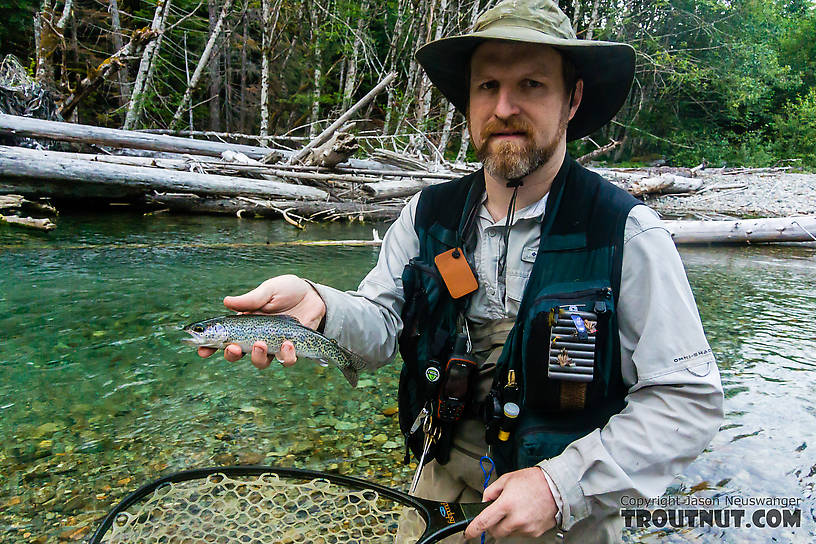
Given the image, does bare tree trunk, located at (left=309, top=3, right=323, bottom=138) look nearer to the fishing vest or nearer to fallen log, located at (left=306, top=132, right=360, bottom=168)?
fallen log, located at (left=306, top=132, right=360, bottom=168)

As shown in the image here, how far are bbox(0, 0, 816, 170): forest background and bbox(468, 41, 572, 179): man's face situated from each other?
45.1 feet

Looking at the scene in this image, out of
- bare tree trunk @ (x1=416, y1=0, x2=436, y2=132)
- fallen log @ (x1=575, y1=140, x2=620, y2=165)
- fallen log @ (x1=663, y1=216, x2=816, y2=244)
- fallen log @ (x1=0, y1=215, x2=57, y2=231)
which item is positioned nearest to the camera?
fallen log @ (x1=0, y1=215, x2=57, y2=231)

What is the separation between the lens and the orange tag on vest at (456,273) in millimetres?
2045

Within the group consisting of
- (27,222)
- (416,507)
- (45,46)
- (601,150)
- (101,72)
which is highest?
(45,46)

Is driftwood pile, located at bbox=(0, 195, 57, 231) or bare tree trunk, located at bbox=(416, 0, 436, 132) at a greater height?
bare tree trunk, located at bbox=(416, 0, 436, 132)

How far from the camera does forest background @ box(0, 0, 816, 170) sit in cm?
1639

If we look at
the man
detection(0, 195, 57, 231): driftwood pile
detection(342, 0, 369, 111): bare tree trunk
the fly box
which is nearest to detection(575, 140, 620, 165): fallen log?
detection(342, 0, 369, 111): bare tree trunk

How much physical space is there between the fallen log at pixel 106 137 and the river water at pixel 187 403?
476cm

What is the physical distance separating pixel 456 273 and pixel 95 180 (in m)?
9.91

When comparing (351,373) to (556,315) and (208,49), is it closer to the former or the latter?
(556,315)

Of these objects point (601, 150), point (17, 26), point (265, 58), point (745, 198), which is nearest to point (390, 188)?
point (265, 58)

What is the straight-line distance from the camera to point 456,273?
2059 millimetres

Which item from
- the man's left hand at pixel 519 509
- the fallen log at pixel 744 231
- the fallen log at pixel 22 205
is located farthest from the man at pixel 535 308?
the fallen log at pixel 744 231

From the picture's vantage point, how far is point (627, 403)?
177cm
